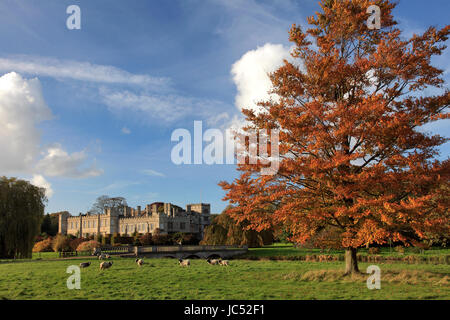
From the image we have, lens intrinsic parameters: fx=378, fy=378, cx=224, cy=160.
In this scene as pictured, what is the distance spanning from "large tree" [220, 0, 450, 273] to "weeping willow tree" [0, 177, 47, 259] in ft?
73.4

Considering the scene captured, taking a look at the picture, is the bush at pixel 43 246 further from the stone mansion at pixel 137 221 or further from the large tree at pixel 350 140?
the large tree at pixel 350 140

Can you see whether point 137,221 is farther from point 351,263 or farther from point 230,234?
point 351,263

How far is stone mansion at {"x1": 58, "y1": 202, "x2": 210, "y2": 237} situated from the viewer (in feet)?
247

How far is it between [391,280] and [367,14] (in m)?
10.2

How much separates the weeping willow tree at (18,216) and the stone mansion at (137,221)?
4302cm

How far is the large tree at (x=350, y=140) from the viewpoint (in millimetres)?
12430

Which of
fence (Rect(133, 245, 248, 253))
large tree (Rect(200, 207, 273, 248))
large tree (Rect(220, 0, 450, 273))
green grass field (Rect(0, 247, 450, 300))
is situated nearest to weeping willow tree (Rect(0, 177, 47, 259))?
fence (Rect(133, 245, 248, 253))

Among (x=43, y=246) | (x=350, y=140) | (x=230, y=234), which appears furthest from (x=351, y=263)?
(x=43, y=246)

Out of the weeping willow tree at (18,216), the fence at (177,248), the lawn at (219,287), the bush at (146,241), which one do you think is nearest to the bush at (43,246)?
the bush at (146,241)

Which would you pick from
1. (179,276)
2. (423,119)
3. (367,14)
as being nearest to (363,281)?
(423,119)

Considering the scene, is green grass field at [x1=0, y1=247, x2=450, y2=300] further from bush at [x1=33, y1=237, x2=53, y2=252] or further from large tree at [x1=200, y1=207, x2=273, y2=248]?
bush at [x1=33, y1=237, x2=53, y2=252]

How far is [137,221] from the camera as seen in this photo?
77625mm

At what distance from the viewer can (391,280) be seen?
1359cm
